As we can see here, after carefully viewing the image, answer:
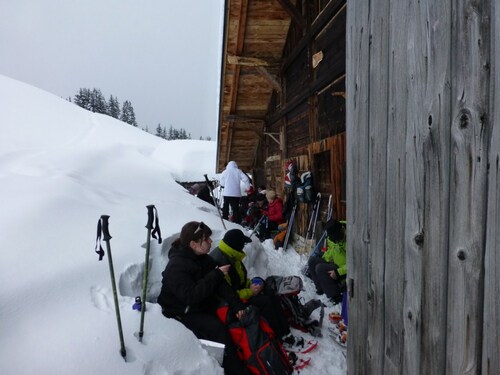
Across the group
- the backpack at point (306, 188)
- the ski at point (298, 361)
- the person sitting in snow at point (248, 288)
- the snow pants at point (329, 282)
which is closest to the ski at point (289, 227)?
the backpack at point (306, 188)

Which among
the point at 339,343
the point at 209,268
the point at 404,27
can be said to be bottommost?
the point at 339,343

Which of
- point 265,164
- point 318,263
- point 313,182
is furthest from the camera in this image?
point 265,164

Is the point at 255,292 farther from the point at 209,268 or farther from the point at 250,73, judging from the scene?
the point at 250,73

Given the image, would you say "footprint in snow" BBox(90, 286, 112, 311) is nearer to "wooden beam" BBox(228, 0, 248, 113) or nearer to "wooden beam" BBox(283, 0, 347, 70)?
"wooden beam" BBox(283, 0, 347, 70)

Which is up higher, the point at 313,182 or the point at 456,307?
the point at 313,182

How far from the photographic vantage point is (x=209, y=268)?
344cm

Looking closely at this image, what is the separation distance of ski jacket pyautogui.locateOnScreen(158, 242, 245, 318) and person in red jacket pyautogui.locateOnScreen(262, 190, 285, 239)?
4.67 m

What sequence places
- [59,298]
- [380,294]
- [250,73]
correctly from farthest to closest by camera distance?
[250,73] < [59,298] < [380,294]

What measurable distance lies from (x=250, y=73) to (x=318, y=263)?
5.49 m

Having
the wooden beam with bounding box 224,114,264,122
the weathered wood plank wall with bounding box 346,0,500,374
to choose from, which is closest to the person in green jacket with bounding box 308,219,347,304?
the weathered wood plank wall with bounding box 346,0,500,374

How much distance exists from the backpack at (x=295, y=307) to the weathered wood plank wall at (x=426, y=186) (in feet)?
7.98

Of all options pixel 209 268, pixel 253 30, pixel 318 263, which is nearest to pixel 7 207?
pixel 209 268

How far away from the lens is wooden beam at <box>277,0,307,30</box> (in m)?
6.23

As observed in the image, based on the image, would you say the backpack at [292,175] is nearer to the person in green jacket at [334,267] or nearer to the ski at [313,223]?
the ski at [313,223]
